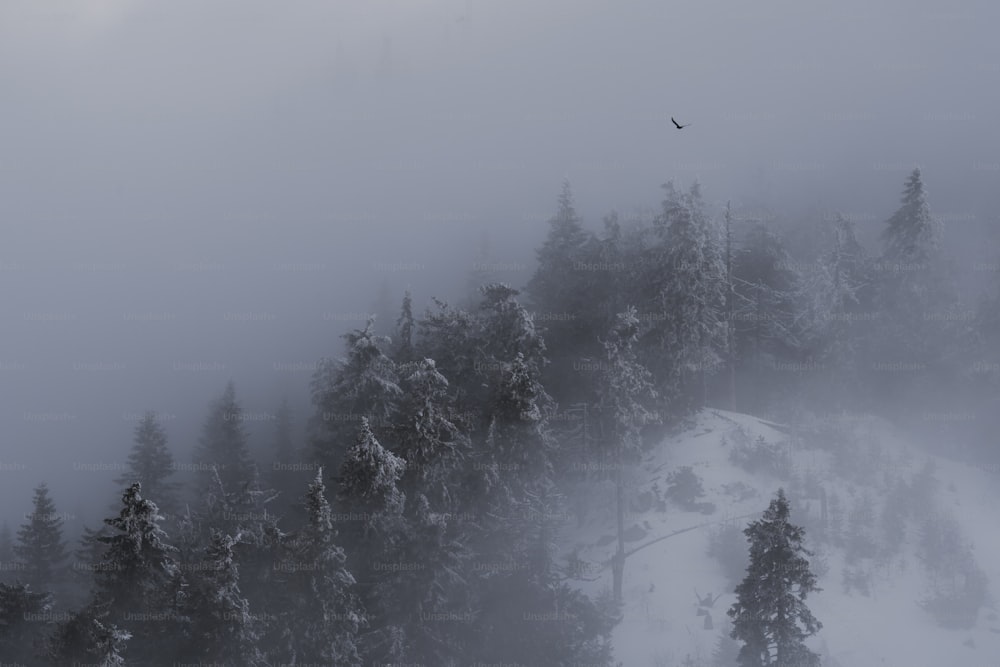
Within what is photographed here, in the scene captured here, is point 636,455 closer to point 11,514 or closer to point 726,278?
point 726,278

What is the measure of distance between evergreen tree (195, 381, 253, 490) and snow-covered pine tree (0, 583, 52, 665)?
1451cm

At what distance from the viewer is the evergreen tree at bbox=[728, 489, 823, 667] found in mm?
24859

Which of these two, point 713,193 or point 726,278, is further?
point 713,193

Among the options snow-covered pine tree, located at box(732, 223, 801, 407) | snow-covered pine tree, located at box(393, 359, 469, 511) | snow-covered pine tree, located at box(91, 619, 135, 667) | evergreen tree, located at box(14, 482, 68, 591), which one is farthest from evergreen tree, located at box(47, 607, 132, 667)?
snow-covered pine tree, located at box(732, 223, 801, 407)

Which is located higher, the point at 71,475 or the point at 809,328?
the point at 809,328

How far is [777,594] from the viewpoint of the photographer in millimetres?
24953

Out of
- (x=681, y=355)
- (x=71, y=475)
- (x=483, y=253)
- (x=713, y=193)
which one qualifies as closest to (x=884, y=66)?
(x=713, y=193)

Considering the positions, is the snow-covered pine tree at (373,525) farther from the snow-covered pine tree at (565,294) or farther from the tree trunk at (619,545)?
the snow-covered pine tree at (565,294)

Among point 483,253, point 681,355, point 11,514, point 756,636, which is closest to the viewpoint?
point 756,636

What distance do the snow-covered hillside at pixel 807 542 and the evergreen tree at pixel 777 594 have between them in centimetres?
754

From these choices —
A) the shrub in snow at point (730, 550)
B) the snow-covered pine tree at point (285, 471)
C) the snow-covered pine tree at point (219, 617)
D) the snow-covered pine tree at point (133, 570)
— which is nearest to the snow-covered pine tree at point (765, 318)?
the shrub in snow at point (730, 550)

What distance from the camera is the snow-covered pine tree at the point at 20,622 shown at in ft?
101

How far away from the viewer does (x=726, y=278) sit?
44.9 meters

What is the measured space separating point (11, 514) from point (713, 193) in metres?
91.1
